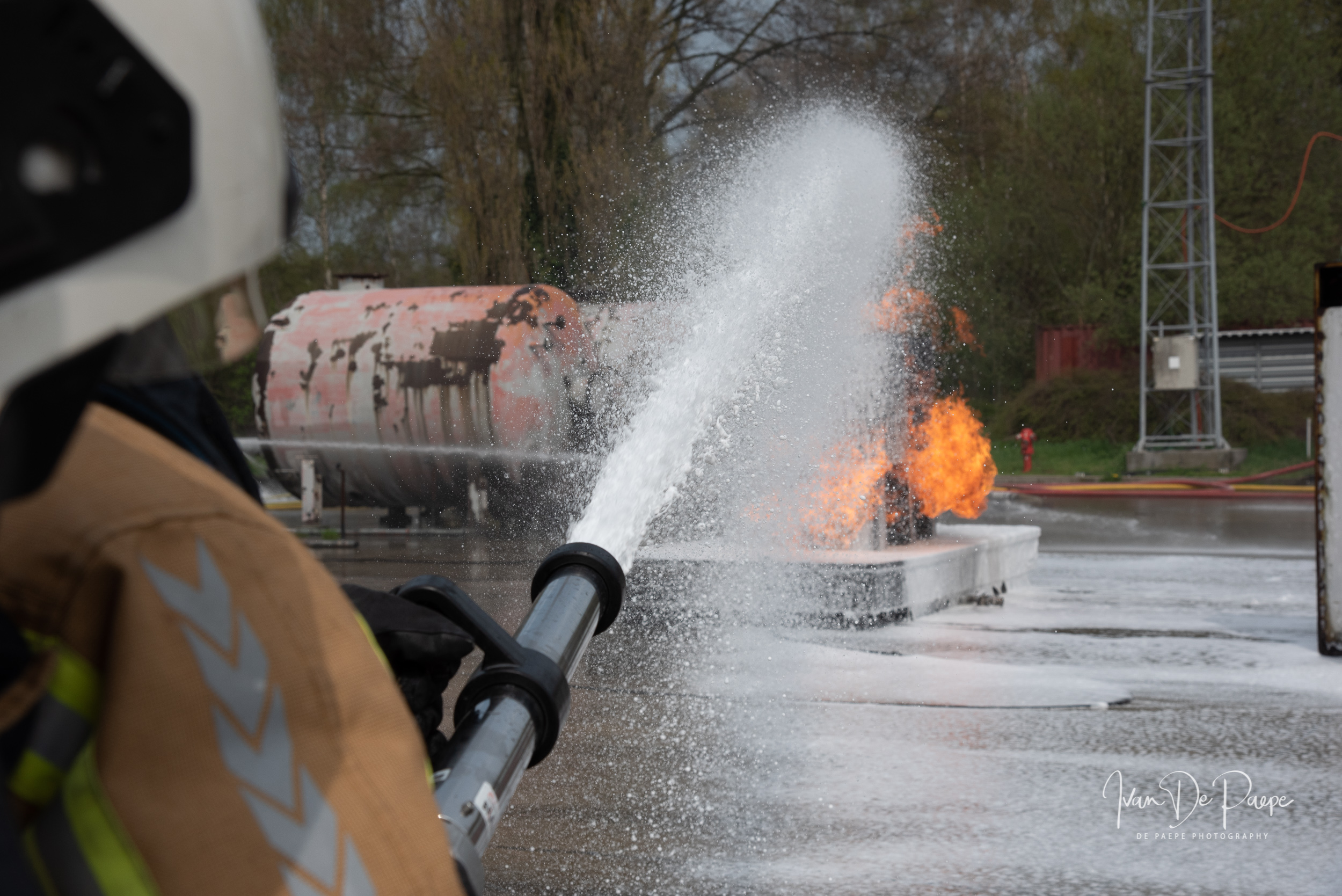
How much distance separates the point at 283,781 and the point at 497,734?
0.58 meters

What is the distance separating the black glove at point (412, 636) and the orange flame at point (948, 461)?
21.0ft

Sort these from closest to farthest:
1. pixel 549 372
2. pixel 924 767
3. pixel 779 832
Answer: pixel 779 832 < pixel 924 767 < pixel 549 372

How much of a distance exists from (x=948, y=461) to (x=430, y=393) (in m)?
6.16

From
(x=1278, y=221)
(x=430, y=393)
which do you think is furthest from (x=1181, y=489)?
(x=430, y=393)

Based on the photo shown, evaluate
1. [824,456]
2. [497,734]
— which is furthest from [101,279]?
[824,456]

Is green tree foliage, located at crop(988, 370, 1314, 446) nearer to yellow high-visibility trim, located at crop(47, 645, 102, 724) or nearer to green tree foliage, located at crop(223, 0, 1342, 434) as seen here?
green tree foliage, located at crop(223, 0, 1342, 434)

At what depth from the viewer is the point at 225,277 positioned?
0.78m

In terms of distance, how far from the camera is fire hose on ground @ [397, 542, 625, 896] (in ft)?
4.06

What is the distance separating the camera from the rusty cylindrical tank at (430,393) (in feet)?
40.0

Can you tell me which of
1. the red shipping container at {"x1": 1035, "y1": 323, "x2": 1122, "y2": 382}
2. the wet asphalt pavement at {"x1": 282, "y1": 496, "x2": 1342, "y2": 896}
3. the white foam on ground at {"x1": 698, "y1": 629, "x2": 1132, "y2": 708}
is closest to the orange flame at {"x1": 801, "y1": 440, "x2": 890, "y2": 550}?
the wet asphalt pavement at {"x1": 282, "y1": 496, "x2": 1342, "y2": 896}

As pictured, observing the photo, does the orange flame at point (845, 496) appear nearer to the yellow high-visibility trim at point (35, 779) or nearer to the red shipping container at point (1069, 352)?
the yellow high-visibility trim at point (35, 779)

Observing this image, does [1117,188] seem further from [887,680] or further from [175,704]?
[175,704]

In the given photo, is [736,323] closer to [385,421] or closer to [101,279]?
[385,421]

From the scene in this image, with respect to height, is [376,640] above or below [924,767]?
above
